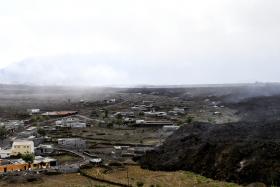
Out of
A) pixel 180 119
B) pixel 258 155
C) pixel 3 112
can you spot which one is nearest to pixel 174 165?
pixel 258 155

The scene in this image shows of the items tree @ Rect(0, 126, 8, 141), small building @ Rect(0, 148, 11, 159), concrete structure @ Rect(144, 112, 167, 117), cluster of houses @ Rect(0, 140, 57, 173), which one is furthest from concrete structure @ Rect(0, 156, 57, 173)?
concrete structure @ Rect(144, 112, 167, 117)

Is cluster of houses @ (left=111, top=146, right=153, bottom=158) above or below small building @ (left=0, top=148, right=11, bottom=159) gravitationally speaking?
below

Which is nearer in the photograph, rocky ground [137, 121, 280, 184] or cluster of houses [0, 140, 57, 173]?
rocky ground [137, 121, 280, 184]

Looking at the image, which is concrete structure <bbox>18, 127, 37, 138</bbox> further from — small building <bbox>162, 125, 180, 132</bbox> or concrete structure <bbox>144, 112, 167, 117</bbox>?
concrete structure <bbox>144, 112, 167, 117</bbox>

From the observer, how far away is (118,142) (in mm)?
75750

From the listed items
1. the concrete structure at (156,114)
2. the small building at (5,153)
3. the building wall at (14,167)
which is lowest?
the building wall at (14,167)

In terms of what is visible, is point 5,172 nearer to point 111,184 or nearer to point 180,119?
point 111,184

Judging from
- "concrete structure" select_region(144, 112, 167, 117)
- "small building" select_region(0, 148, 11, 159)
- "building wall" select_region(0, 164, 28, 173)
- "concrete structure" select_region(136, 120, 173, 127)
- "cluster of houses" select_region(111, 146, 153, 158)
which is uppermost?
"concrete structure" select_region(144, 112, 167, 117)

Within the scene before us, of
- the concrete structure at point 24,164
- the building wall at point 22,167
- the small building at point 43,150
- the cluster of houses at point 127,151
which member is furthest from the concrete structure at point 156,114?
the building wall at point 22,167

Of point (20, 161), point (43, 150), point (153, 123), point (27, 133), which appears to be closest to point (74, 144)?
point (43, 150)

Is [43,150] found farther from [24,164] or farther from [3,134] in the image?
[3,134]

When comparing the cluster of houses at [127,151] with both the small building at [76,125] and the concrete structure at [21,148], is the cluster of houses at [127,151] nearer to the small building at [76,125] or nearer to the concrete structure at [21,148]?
the concrete structure at [21,148]

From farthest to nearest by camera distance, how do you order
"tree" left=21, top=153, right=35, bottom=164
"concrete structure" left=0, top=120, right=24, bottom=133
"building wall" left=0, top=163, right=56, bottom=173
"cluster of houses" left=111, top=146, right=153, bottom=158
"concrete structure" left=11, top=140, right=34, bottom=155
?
"concrete structure" left=0, top=120, right=24, bottom=133 < "cluster of houses" left=111, top=146, right=153, bottom=158 < "concrete structure" left=11, top=140, right=34, bottom=155 < "tree" left=21, top=153, right=35, bottom=164 < "building wall" left=0, top=163, right=56, bottom=173

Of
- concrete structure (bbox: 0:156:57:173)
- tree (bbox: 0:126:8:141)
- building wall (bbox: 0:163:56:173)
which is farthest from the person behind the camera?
tree (bbox: 0:126:8:141)
